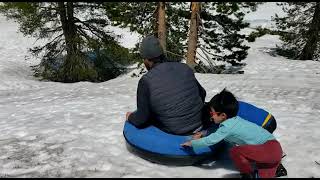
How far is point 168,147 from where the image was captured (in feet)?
19.0

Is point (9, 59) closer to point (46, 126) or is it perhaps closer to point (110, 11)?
point (110, 11)

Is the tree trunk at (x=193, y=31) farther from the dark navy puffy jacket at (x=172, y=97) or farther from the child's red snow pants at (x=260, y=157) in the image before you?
the child's red snow pants at (x=260, y=157)

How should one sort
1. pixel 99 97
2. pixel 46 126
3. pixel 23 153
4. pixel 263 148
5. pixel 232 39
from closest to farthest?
pixel 263 148, pixel 23 153, pixel 46 126, pixel 99 97, pixel 232 39

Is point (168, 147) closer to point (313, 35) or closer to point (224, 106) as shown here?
point (224, 106)

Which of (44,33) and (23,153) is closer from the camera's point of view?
(23,153)

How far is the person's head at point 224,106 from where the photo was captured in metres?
5.15

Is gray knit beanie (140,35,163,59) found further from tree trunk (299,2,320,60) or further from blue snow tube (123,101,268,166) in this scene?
tree trunk (299,2,320,60)

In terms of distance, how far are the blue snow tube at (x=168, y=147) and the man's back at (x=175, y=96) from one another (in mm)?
230

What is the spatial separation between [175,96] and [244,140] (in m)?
1.25

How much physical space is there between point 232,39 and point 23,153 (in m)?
17.4

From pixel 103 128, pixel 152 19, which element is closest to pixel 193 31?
pixel 152 19

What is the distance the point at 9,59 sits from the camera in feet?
78.0

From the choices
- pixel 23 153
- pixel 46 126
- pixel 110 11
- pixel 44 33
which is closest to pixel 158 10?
pixel 110 11

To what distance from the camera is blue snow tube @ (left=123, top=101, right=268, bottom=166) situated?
573cm
